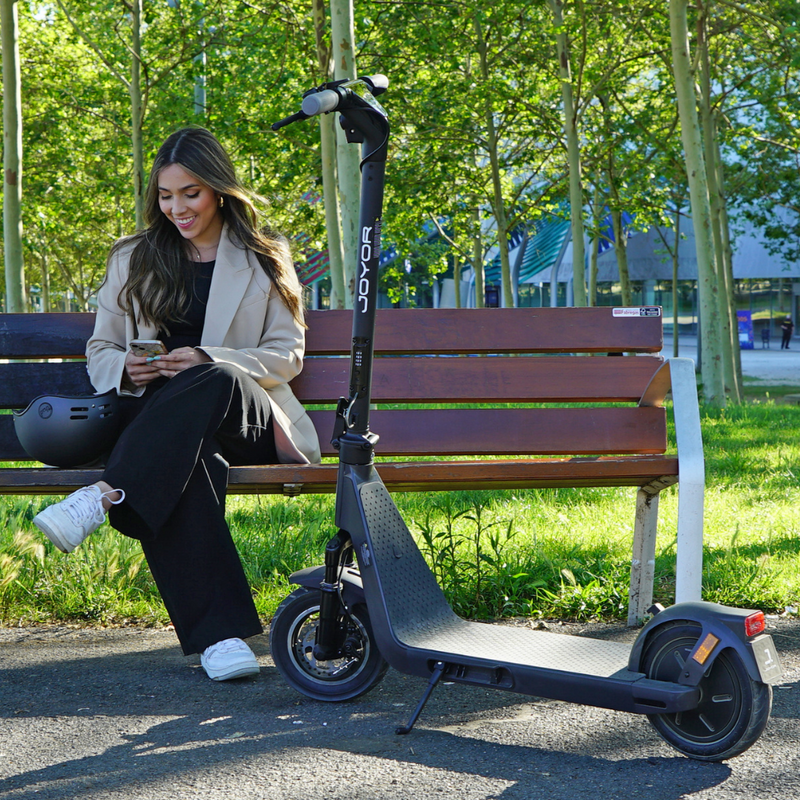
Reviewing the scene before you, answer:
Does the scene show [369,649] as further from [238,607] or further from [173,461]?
[173,461]

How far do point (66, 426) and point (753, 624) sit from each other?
78.9 inches

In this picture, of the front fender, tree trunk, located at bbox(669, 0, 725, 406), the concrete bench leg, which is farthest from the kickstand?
tree trunk, located at bbox(669, 0, 725, 406)

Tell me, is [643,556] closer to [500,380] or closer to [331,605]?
[500,380]

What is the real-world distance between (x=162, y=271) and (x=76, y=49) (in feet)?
56.4

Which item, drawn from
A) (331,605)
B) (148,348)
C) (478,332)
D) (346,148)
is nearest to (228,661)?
(331,605)

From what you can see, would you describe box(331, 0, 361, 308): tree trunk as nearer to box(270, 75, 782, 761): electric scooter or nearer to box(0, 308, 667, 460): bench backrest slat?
box(0, 308, 667, 460): bench backrest slat

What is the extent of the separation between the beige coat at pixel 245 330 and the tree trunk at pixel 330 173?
802 centimetres

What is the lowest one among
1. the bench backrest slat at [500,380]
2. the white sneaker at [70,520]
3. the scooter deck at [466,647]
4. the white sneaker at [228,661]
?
the white sneaker at [228,661]

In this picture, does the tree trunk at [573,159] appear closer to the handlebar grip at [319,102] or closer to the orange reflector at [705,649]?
the handlebar grip at [319,102]

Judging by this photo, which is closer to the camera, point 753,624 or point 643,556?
point 753,624

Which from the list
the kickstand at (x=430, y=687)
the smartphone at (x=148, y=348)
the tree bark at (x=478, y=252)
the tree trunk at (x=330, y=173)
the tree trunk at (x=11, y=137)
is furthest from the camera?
the tree bark at (x=478, y=252)

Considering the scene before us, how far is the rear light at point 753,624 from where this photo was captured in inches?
87.7

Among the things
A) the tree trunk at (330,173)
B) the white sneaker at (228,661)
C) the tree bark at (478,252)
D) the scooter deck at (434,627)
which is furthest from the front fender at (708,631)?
the tree bark at (478,252)

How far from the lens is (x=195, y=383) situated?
287 centimetres
